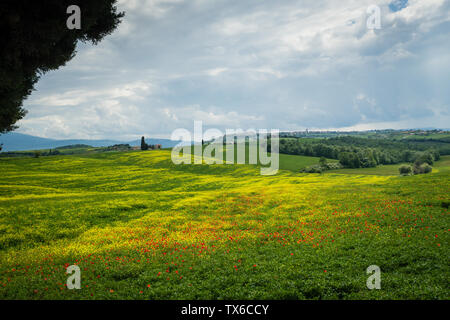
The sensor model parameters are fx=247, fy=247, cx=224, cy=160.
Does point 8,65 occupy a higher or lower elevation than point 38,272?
higher

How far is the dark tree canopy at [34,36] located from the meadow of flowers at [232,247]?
10.4 metres

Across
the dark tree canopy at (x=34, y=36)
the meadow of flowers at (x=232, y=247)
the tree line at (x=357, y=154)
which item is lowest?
the meadow of flowers at (x=232, y=247)

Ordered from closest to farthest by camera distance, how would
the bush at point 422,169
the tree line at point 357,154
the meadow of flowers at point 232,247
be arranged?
the meadow of flowers at point 232,247
the bush at point 422,169
the tree line at point 357,154

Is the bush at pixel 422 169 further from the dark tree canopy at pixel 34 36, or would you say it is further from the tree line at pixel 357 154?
the dark tree canopy at pixel 34 36

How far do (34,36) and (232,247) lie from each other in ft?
52.6

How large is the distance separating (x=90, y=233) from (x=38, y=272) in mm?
8081

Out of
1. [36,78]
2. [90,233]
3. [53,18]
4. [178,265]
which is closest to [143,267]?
[178,265]

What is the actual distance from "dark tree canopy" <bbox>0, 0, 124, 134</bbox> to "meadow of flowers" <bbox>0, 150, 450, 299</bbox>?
34.1 ft

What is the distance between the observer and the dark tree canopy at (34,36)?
11.1 meters

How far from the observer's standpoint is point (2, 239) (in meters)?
18.7

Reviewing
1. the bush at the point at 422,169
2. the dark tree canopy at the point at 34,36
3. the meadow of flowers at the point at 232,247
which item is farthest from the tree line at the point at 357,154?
the dark tree canopy at the point at 34,36

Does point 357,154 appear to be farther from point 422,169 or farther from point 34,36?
Result: point 34,36

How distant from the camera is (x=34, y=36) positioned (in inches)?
474
